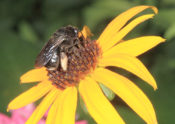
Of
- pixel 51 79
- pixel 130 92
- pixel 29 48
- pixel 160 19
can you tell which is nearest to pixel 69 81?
pixel 51 79

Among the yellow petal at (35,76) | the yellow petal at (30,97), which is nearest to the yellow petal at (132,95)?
the yellow petal at (30,97)

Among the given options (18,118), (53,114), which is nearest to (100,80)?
(53,114)

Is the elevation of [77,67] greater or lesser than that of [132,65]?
greater

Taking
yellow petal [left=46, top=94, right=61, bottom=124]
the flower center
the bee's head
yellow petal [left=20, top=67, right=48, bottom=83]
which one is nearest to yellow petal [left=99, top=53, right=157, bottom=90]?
the flower center

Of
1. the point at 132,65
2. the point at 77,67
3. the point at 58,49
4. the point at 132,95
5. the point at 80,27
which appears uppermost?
the point at 80,27

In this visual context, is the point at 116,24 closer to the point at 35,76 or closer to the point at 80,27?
the point at 35,76

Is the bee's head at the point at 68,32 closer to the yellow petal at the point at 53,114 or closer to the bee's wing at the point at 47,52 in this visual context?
the bee's wing at the point at 47,52
